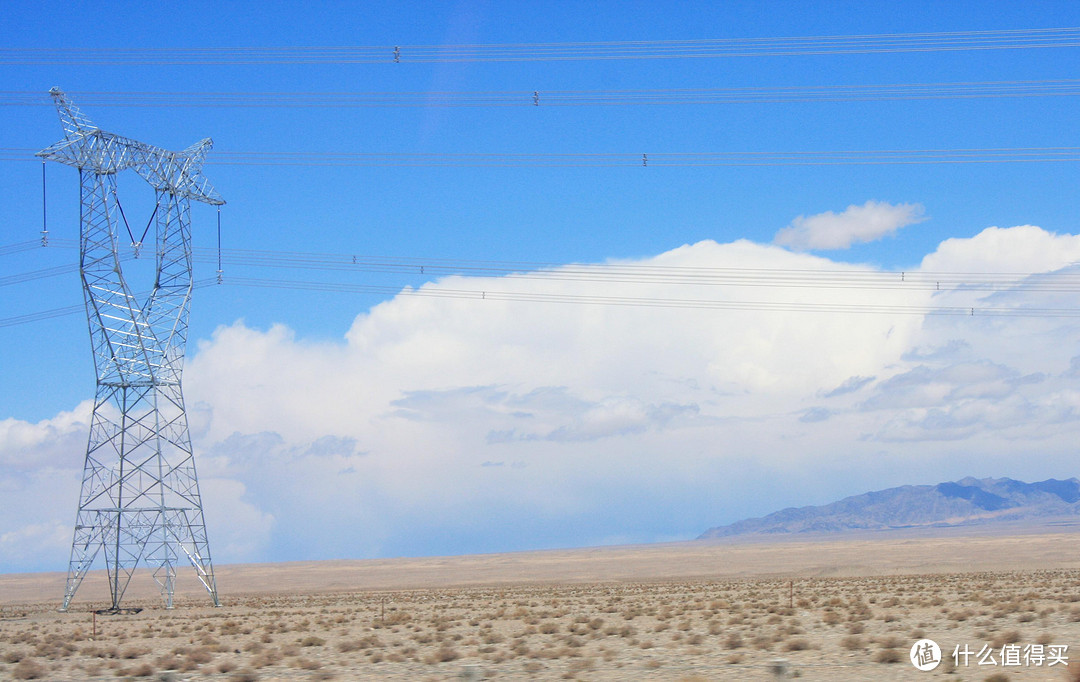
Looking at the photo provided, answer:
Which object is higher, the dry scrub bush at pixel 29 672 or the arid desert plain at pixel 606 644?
the dry scrub bush at pixel 29 672

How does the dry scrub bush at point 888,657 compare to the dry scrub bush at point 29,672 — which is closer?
the dry scrub bush at point 888,657

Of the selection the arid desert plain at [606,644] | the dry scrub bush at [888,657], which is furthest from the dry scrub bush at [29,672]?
the dry scrub bush at [888,657]

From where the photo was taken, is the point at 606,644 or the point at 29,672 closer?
the point at 29,672

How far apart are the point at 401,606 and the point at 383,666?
3328cm

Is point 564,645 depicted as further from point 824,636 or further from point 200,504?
point 200,504

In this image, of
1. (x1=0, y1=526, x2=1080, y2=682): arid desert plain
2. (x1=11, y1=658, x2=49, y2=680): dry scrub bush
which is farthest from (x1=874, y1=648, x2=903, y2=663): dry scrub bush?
(x1=11, y1=658, x2=49, y2=680): dry scrub bush

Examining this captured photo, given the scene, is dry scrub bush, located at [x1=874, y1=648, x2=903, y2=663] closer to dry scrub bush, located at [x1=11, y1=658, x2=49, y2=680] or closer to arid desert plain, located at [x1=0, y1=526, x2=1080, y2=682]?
arid desert plain, located at [x1=0, y1=526, x2=1080, y2=682]

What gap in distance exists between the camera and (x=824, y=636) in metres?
29.8

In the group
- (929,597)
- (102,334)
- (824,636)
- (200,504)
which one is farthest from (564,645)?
(102,334)

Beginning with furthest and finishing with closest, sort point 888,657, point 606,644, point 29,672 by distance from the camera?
point 606,644 < point 29,672 < point 888,657

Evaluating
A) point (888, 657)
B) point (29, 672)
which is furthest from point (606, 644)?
point (29, 672)

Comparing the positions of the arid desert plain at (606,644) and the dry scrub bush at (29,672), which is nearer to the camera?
the arid desert plain at (606,644)

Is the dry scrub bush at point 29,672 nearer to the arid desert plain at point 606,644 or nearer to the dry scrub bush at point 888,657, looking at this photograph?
the arid desert plain at point 606,644

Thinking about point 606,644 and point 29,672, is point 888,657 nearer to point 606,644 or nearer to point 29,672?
point 606,644
